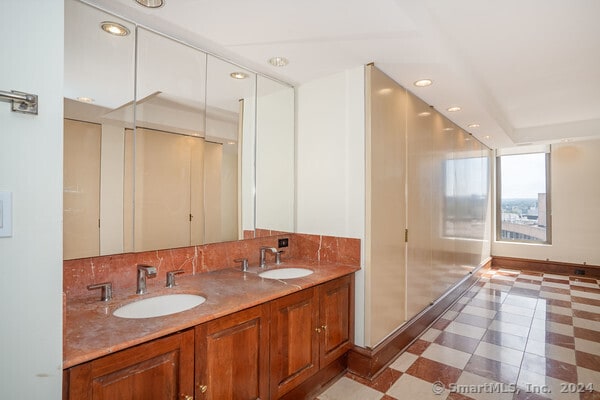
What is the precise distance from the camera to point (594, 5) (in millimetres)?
1868

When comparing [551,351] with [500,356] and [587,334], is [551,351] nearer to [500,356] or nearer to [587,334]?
[500,356]

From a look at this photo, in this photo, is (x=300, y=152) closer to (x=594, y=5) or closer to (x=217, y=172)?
(x=217, y=172)

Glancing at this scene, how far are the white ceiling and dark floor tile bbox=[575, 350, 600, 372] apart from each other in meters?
2.52

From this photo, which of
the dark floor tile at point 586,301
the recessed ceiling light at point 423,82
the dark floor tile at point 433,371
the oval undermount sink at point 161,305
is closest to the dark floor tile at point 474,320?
the dark floor tile at point 433,371

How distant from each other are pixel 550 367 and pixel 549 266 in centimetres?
412

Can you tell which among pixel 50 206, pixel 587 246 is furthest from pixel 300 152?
pixel 587 246

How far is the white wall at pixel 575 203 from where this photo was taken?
523cm

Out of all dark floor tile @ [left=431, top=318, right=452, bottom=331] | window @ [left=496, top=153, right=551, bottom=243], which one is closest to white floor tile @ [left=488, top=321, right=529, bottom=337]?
dark floor tile @ [left=431, top=318, right=452, bottom=331]

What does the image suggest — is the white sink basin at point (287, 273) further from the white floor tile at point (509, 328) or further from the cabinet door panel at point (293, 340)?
the white floor tile at point (509, 328)

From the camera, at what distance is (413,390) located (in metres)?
2.17

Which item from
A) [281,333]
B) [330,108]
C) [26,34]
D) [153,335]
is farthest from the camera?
[330,108]

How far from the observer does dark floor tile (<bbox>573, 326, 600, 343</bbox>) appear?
117 inches

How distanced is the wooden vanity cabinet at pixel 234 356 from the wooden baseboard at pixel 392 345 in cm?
93

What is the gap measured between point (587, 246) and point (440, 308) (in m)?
3.91
